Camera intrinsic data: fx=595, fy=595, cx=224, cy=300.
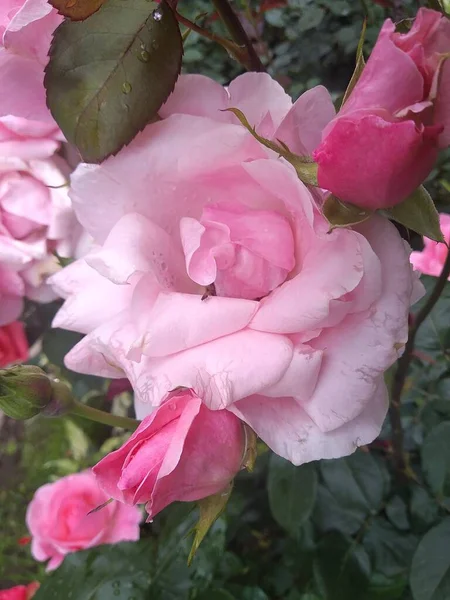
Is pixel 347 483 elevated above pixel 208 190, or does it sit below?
below

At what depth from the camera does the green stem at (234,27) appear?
12.4 inches

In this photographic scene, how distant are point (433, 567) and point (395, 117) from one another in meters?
0.41

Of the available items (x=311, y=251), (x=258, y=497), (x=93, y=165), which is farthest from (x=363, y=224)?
(x=258, y=497)

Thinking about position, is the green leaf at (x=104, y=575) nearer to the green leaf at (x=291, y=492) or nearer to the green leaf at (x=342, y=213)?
the green leaf at (x=291, y=492)

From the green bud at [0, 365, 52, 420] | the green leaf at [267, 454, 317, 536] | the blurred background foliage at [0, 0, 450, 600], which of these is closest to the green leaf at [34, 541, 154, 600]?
the blurred background foliage at [0, 0, 450, 600]

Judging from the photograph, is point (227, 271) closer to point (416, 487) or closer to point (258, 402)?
point (258, 402)

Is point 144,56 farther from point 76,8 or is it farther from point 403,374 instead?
point 403,374

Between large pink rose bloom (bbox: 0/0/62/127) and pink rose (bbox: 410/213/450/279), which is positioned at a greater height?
large pink rose bloom (bbox: 0/0/62/127)

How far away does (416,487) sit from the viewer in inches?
22.6

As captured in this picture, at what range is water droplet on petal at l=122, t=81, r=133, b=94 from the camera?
262 millimetres

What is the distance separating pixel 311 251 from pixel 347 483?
377 mm

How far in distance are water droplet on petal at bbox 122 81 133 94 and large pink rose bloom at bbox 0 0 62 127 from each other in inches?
1.7

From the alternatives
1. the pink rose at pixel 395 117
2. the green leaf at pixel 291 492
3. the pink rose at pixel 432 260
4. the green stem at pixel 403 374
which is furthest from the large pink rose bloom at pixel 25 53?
the pink rose at pixel 432 260

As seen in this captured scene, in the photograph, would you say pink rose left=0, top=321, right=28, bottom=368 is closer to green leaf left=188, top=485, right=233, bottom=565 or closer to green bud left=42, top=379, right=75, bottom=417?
green bud left=42, top=379, right=75, bottom=417
